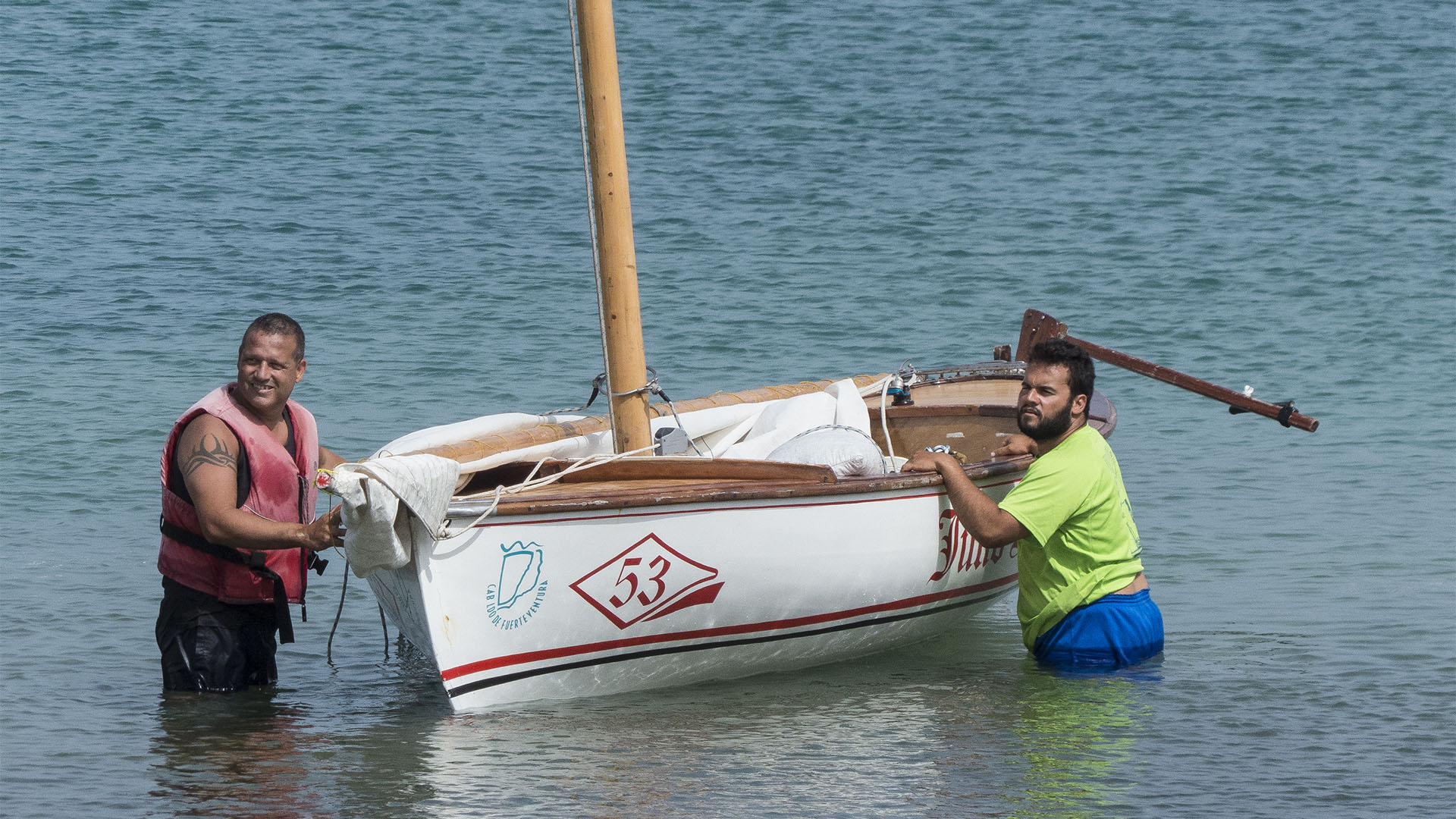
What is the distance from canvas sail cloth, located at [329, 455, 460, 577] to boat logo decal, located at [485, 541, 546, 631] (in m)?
0.31

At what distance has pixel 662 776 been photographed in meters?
5.93

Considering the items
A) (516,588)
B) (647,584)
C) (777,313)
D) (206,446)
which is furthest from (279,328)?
(777,313)

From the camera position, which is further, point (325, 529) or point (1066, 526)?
point (1066, 526)

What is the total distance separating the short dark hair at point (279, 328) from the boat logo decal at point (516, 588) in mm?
1008

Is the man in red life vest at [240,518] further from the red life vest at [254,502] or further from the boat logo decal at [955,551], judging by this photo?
the boat logo decal at [955,551]

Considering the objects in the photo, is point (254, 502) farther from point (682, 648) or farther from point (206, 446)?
point (682, 648)

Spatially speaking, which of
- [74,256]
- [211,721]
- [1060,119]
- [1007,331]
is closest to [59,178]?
[74,256]

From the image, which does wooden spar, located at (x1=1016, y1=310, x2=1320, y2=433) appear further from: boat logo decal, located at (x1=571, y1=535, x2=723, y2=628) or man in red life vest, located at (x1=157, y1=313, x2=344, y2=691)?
man in red life vest, located at (x1=157, y1=313, x2=344, y2=691)

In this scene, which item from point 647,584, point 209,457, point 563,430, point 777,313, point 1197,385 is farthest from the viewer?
point 777,313

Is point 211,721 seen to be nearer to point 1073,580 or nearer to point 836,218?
point 1073,580

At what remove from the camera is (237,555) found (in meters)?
6.15

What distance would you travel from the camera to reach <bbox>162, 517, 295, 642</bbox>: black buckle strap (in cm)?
611

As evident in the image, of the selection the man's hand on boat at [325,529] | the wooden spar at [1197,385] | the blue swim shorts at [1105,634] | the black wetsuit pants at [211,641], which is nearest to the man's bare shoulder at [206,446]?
the man's hand on boat at [325,529]

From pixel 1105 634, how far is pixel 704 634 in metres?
1.71
